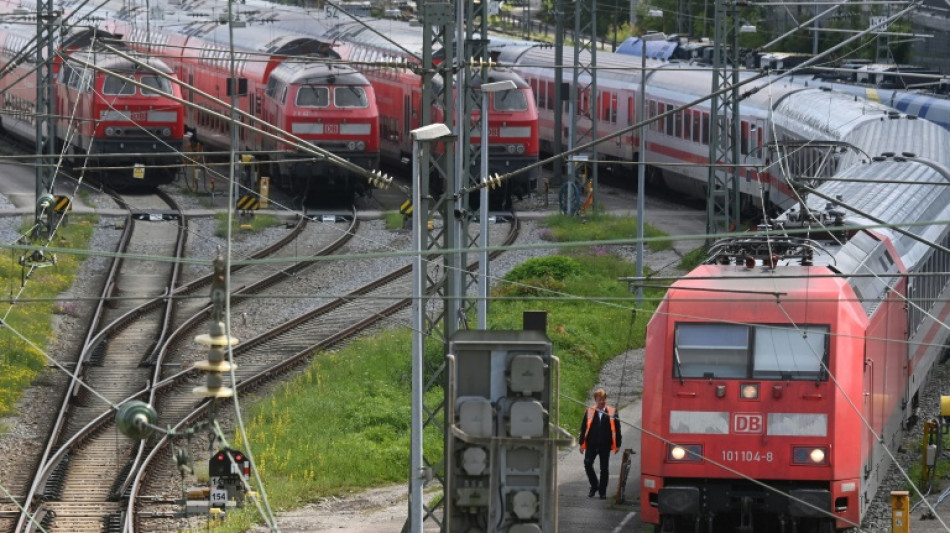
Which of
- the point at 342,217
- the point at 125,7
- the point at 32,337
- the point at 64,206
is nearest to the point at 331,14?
the point at 125,7

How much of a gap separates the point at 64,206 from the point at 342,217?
23.9ft

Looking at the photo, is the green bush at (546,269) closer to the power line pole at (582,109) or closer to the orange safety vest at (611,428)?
the power line pole at (582,109)

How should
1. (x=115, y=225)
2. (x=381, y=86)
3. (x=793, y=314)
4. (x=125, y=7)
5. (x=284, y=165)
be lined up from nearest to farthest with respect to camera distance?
(x=793, y=314) < (x=115, y=225) < (x=284, y=165) < (x=381, y=86) < (x=125, y=7)

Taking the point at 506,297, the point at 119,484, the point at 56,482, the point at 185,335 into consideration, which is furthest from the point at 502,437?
the point at 185,335

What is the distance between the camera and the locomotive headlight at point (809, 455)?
1697cm

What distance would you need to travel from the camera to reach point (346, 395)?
81.8 ft

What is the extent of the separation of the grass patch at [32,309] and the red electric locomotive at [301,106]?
440 cm

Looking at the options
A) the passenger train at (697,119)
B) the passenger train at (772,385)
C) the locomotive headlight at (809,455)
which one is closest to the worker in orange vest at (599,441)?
the passenger train at (772,385)

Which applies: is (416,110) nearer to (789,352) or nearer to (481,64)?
(481,64)

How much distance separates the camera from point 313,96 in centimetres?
4197

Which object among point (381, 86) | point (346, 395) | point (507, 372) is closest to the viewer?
point (507, 372)

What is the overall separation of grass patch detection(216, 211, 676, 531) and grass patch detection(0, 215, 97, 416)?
344 cm

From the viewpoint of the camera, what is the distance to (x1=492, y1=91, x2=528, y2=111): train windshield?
42.1 meters

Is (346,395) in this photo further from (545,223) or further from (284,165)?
(284,165)
